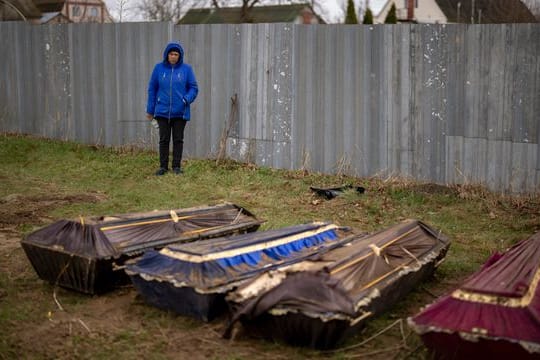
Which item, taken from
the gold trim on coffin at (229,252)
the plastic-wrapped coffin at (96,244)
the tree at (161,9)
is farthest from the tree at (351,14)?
the gold trim on coffin at (229,252)

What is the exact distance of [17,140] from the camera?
13711mm

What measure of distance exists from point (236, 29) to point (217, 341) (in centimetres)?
737

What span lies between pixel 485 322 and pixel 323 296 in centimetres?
101

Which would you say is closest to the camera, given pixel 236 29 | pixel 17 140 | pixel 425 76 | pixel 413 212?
pixel 413 212

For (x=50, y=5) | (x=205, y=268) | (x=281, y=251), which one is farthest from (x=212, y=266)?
(x=50, y=5)

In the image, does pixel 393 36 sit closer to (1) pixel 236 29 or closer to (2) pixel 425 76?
(2) pixel 425 76

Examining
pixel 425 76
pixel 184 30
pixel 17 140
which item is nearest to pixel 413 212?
pixel 425 76

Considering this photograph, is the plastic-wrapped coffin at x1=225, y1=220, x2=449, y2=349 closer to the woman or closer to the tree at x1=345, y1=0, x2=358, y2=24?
the woman

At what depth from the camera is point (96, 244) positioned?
6027mm

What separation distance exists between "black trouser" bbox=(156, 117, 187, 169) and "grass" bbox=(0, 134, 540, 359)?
32 centimetres

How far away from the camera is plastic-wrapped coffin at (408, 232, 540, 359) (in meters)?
4.27

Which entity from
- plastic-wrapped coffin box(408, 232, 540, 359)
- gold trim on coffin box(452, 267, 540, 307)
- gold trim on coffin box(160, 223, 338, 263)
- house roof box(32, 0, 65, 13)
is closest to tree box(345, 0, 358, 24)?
gold trim on coffin box(160, 223, 338, 263)

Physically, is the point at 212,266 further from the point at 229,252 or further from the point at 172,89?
the point at 172,89

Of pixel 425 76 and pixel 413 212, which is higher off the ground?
pixel 425 76
